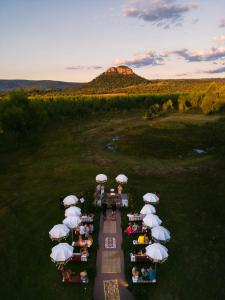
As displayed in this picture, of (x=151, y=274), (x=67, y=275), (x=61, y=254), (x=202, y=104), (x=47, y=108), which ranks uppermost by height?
(x=202, y=104)

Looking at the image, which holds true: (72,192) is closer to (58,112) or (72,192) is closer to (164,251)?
(164,251)

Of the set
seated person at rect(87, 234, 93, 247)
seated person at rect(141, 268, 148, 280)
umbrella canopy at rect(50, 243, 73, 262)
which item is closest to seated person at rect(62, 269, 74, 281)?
umbrella canopy at rect(50, 243, 73, 262)

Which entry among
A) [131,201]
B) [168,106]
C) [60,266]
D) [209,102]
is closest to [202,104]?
[209,102]

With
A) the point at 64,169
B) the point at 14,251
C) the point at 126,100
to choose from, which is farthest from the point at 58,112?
the point at 14,251

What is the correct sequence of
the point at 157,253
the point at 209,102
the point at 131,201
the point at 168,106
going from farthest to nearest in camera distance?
1. the point at 168,106
2. the point at 209,102
3. the point at 131,201
4. the point at 157,253

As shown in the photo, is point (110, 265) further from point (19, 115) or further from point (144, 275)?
point (19, 115)

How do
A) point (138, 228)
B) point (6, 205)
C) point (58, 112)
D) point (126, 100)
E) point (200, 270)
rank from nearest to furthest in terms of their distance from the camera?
point (200, 270) → point (138, 228) → point (6, 205) → point (58, 112) → point (126, 100)
